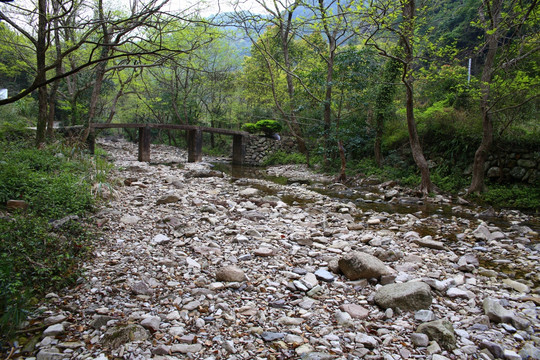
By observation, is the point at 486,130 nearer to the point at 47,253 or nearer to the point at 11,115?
the point at 47,253

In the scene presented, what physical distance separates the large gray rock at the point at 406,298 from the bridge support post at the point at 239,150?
15931 mm

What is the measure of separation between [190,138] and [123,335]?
15452 mm

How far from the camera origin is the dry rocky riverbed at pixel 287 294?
2.07 metres

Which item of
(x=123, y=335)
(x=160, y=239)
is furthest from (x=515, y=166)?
(x=123, y=335)

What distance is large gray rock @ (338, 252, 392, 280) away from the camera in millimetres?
3080

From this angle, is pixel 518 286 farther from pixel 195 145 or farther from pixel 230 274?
pixel 195 145

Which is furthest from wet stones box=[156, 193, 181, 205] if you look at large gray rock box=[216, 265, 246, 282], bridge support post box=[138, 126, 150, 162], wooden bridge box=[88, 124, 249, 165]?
bridge support post box=[138, 126, 150, 162]

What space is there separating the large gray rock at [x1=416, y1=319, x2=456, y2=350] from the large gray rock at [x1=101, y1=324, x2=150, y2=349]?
203cm

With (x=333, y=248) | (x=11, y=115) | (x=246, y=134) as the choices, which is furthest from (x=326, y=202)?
(x=11, y=115)

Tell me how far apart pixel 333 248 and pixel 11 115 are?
601 inches

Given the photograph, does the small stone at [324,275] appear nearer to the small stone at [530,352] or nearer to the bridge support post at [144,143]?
the small stone at [530,352]

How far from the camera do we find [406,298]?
257cm

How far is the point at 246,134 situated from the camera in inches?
720

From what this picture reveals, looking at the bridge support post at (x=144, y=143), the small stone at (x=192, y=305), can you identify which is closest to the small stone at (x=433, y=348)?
the small stone at (x=192, y=305)
